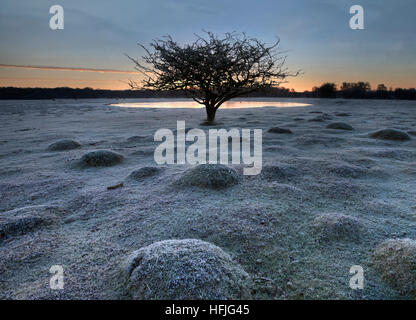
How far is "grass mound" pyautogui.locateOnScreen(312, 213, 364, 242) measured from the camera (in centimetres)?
269

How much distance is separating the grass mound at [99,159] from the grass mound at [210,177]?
2.32 metres

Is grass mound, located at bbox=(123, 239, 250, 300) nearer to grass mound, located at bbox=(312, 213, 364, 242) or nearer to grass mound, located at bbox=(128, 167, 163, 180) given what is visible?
grass mound, located at bbox=(312, 213, 364, 242)

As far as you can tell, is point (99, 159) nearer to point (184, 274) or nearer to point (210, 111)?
point (184, 274)

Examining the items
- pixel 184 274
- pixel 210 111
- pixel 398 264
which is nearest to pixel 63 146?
pixel 184 274

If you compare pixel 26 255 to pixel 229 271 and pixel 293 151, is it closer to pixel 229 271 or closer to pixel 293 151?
pixel 229 271

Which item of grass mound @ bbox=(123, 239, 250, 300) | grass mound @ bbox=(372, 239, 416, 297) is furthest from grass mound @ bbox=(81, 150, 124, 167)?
grass mound @ bbox=(372, 239, 416, 297)

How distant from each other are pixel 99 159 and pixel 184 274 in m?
4.52

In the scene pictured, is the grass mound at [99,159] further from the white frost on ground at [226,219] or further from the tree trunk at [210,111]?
the tree trunk at [210,111]

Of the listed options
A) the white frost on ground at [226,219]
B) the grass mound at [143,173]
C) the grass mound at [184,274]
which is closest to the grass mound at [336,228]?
the white frost on ground at [226,219]

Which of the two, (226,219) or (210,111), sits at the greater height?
(210,111)

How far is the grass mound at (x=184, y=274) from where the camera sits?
183 centimetres

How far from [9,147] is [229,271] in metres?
8.52

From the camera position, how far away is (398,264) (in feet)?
7.04

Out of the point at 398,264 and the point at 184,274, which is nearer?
the point at 184,274
